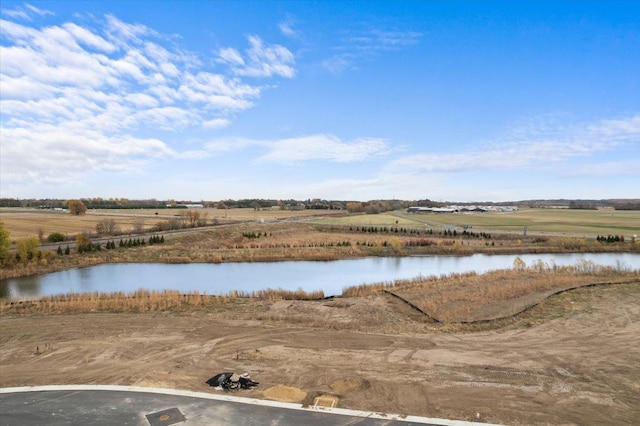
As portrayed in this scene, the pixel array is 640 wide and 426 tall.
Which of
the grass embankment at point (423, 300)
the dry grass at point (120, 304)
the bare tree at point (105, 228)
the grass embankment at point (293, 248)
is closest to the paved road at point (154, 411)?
the grass embankment at point (423, 300)

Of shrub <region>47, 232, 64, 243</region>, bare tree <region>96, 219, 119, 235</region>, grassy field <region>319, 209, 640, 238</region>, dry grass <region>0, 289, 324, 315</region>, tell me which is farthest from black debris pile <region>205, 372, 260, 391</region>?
grassy field <region>319, 209, 640, 238</region>

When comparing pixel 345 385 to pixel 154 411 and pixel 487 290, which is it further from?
pixel 487 290

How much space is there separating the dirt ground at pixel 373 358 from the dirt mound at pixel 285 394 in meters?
0.02

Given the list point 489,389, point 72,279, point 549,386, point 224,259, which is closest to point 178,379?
point 489,389

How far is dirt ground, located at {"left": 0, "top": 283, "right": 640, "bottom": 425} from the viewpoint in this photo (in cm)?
887

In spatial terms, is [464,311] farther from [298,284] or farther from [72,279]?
[72,279]

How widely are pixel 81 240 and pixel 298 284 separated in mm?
28625

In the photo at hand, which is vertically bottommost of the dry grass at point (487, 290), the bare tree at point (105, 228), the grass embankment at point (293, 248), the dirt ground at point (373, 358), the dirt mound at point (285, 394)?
the grass embankment at point (293, 248)

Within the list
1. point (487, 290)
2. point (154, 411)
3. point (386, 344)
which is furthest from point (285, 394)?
point (487, 290)

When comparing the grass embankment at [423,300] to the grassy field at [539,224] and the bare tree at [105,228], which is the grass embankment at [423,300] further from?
the grassy field at [539,224]

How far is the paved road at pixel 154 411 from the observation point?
7.90 metres

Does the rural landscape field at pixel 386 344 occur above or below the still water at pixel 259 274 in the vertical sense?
above

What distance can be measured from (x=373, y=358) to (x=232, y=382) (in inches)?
163

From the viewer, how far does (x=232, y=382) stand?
9.64 m
